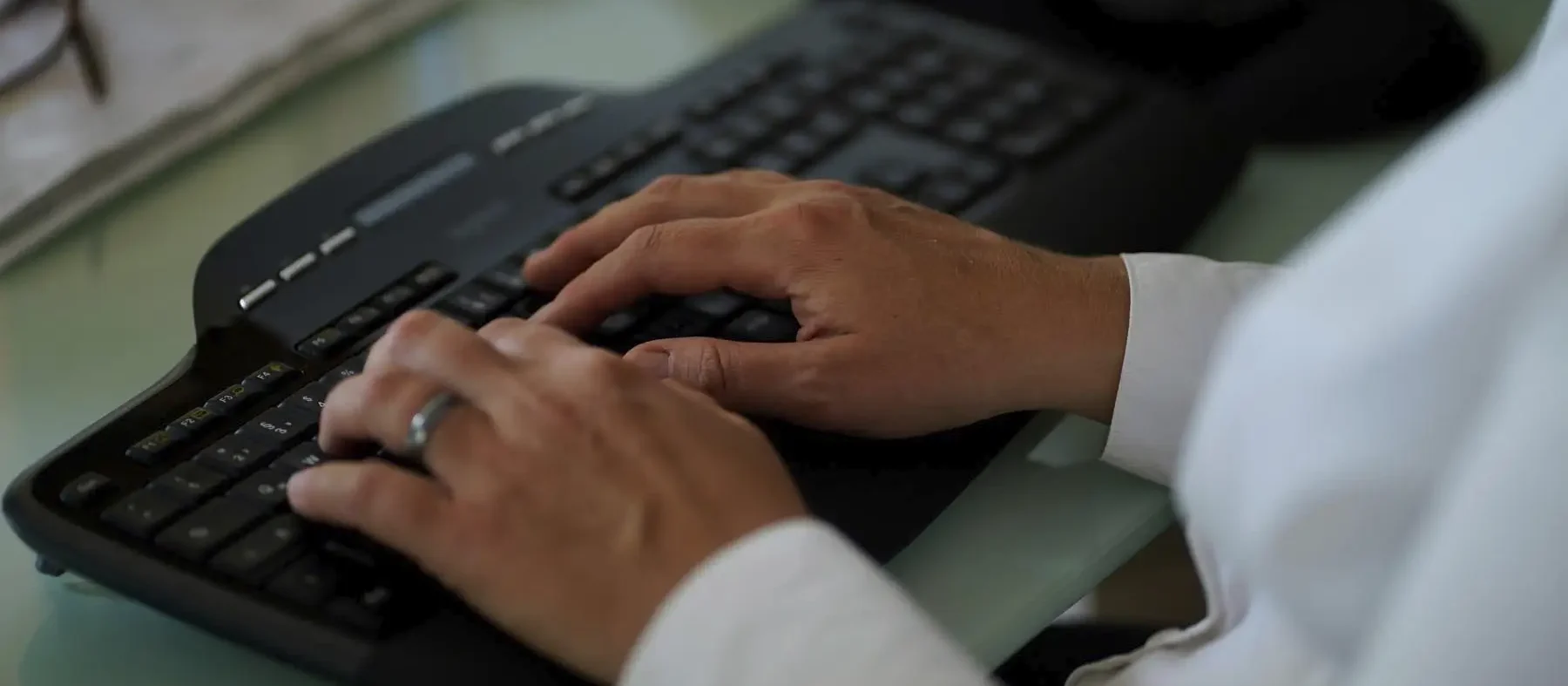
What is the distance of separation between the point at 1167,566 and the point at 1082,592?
21.1 inches

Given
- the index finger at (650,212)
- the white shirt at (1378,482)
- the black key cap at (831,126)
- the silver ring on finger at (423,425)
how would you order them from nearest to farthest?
1. the white shirt at (1378,482)
2. the silver ring on finger at (423,425)
3. the index finger at (650,212)
4. the black key cap at (831,126)

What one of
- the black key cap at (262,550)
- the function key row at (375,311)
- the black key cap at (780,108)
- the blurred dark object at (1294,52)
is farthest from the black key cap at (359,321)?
the blurred dark object at (1294,52)

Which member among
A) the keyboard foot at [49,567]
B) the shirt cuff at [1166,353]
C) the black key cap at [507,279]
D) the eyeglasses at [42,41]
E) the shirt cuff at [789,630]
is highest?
the eyeglasses at [42,41]

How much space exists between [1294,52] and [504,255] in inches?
16.0

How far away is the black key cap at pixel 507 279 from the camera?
534 millimetres

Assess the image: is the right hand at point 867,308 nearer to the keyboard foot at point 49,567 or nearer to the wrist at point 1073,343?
the wrist at point 1073,343

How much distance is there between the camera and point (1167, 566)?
0.97 m

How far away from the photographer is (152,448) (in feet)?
1.46

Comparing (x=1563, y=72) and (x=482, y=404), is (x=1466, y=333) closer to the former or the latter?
(x=1563, y=72)

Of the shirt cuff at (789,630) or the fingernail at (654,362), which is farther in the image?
the fingernail at (654,362)

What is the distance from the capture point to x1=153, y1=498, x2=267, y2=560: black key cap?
414 mm

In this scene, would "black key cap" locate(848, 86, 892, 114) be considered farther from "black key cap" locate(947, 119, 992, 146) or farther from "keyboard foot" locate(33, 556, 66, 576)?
"keyboard foot" locate(33, 556, 66, 576)

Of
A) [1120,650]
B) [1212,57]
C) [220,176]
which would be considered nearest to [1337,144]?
[1212,57]

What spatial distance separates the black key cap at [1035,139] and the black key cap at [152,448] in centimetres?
35
